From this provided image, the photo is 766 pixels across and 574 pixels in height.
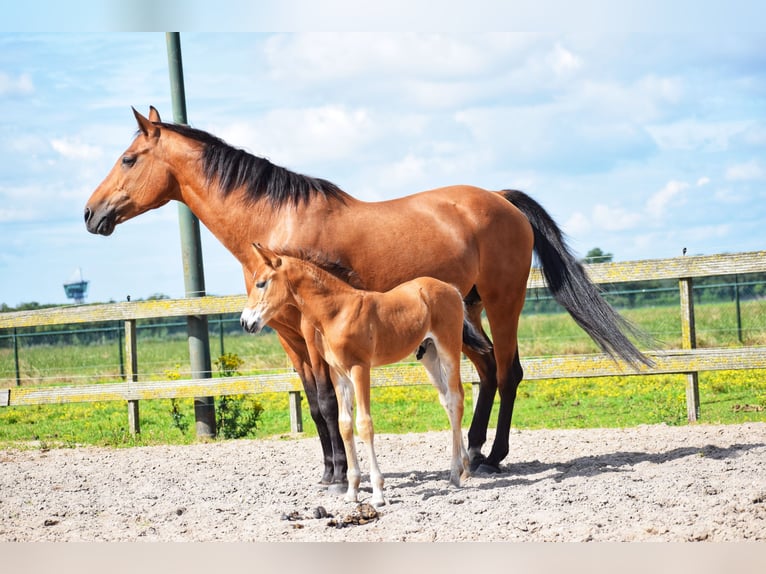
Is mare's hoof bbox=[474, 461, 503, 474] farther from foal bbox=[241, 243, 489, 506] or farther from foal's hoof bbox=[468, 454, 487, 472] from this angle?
foal bbox=[241, 243, 489, 506]

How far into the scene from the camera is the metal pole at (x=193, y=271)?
7.45 meters

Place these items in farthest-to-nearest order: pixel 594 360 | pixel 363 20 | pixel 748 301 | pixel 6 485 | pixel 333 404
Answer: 1. pixel 748 301
2. pixel 594 360
3. pixel 6 485
4. pixel 333 404
5. pixel 363 20

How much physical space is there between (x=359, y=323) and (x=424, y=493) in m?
1.15

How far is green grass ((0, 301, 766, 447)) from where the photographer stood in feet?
25.6

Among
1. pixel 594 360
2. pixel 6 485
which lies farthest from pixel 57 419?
pixel 594 360

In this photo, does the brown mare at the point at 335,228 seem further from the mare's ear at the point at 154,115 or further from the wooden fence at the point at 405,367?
the wooden fence at the point at 405,367

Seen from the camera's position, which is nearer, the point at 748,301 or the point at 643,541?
the point at 643,541

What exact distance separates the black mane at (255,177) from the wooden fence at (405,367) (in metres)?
2.38

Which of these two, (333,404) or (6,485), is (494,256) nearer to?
(333,404)

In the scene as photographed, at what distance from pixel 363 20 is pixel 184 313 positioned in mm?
4092

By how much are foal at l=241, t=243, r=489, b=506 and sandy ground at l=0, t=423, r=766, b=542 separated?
0.47m

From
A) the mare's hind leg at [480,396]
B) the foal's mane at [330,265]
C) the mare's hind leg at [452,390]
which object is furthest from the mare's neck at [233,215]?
the mare's hind leg at [480,396]

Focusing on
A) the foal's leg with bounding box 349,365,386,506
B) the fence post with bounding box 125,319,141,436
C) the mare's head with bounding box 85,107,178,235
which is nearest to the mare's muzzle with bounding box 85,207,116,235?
the mare's head with bounding box 85,107,178,235

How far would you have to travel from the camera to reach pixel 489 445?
21.2 ft
